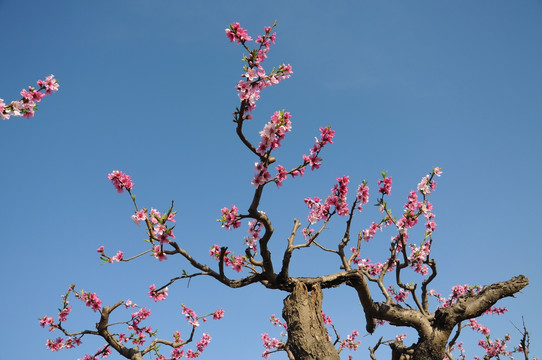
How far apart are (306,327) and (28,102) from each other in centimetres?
579

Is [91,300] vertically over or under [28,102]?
under

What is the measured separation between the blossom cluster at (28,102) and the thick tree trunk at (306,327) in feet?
17.4

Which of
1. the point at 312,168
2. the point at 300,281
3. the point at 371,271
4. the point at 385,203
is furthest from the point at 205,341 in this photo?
the point at 312,168

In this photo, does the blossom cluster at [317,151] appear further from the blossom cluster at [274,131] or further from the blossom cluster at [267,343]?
the blossom cluster at [267,343]

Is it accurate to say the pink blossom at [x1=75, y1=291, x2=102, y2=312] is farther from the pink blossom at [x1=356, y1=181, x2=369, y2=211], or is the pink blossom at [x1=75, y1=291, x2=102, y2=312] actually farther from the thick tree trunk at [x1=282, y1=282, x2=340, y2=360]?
the pink blossom at [x1=356, y1=181, x2=369, y2=211]

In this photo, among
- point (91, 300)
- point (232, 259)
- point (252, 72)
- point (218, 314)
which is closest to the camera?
point (252, 72)

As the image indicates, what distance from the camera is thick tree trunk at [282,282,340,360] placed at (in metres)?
4.90

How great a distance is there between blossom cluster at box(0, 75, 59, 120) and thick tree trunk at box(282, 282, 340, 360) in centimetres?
529

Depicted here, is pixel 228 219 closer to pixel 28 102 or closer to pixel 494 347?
pixel 28 102

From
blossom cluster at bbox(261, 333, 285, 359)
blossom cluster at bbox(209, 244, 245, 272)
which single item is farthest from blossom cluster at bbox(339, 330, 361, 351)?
blossom cluster at bbox(209, 244, 245, 272)

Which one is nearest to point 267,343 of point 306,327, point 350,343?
point 350,343

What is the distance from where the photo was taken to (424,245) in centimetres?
784

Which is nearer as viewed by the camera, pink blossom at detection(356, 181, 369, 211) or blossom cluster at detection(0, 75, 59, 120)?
blossom cluster at detection(0, 75, 59, 120)

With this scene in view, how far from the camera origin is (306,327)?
16.8 feet
